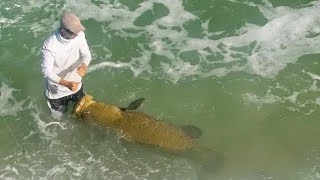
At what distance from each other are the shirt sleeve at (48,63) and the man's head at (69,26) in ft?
1.18

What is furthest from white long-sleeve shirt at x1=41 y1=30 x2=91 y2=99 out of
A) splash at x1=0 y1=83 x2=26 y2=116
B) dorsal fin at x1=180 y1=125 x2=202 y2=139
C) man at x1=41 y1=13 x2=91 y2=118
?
dorsal fin at x1=180 y1=125 x2=202 y2=139

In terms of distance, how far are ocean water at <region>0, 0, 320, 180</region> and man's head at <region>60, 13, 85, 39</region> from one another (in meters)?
2.41

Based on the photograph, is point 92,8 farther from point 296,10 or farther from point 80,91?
point 296,10

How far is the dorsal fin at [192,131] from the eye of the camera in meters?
8.54

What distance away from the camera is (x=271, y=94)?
379 inches

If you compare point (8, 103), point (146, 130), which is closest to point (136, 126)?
point (146, 130)

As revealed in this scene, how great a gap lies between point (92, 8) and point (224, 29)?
3.48 meters

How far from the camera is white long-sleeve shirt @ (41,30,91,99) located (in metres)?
7.01

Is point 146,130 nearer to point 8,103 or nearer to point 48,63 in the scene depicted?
point 48,63

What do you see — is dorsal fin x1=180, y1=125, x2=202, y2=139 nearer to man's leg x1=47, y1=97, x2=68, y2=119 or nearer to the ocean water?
the ocean water

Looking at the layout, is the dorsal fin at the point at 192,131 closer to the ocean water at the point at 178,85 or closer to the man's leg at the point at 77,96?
the ocean water at the point at 178,85

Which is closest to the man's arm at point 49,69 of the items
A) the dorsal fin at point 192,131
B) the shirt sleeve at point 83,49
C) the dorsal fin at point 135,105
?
the shirt sleeve at point 83,49

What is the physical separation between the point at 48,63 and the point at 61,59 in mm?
264

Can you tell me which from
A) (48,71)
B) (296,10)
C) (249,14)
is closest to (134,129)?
(48,71)
